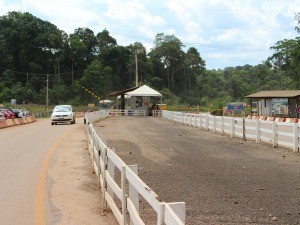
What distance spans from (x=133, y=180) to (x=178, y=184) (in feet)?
14.4

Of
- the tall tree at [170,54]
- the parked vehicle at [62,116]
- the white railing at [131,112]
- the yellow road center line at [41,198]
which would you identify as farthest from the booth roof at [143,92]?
the tall tree at [170,54]

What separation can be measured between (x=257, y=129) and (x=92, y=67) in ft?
291

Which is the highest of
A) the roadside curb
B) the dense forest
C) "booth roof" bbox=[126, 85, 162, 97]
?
the dense forest

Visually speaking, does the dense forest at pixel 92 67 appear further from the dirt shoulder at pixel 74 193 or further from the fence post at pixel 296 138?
the dirt shoulder at pixel 74 193

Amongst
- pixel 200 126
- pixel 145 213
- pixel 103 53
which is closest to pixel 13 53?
pixel 103 53

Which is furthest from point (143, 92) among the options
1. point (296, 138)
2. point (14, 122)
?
point (296, 138)

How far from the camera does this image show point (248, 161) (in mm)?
12398

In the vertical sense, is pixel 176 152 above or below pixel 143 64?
below

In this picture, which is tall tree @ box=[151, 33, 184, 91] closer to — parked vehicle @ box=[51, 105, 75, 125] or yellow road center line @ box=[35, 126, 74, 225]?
parked vehicle @ box=[51, 105, 75, 125]

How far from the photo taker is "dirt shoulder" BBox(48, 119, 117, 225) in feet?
23.1

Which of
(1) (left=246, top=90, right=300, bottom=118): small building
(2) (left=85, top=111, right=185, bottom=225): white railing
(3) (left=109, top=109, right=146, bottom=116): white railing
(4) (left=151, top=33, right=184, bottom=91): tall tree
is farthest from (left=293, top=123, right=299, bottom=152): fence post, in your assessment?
(4) (left=151, top=33, right=184, bottom=91): tall tree

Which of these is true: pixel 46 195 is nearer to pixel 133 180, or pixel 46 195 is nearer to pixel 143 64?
pixel 133 180

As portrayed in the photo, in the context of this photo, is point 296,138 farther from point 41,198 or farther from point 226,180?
point 41,198

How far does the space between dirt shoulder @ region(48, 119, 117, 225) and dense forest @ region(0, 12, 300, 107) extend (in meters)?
79.2
